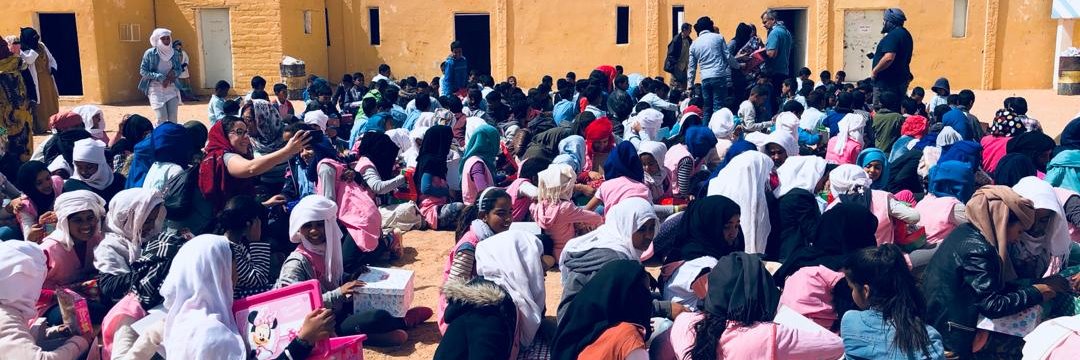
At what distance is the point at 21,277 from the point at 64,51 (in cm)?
1622

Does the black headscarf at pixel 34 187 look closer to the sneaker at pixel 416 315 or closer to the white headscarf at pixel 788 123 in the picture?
the sneaker at pixel 416 315

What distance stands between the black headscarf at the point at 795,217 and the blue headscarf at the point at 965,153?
2071mm

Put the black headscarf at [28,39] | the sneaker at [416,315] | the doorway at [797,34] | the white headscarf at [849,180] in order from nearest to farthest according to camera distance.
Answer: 1. the sneaker at [416,315]
2. the white headscarf at [849,180]
3. the black headscarf at [28,39]
4. the doorway at [797,34]

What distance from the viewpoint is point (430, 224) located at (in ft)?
29.2

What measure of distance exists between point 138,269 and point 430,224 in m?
3.92

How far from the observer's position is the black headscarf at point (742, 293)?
4.34m

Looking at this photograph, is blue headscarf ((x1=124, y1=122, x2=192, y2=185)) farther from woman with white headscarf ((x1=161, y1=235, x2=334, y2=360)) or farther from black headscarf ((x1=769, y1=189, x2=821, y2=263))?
black headscarf ((x1=769, y1=189, x2=821, y2=263))

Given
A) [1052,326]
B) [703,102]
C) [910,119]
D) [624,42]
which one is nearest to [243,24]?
[624,42]

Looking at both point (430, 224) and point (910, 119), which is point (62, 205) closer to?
point (430, 224)

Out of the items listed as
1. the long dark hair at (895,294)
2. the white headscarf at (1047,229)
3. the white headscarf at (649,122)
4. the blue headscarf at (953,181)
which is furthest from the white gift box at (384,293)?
the white headscarf at (649,122)

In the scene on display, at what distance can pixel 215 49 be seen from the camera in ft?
65.8

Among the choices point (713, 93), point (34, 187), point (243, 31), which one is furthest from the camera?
Answer: point (243, 31)

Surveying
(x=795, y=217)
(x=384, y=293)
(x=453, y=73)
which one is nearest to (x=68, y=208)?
(x=384, y=293)

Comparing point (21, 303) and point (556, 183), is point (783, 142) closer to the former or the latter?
point (556, 183)
